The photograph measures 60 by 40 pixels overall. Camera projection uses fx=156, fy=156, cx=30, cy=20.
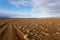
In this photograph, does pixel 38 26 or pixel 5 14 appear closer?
pixel 38 26

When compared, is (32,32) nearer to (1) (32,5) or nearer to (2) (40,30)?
(2) (40,30)

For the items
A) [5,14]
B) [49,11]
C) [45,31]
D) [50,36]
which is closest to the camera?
[50,36]

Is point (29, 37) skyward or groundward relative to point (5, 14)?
groundward

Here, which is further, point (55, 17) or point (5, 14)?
point (5, 14)

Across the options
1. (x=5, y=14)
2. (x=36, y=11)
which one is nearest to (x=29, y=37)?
(x=36, y=11)

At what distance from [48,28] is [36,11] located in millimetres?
581

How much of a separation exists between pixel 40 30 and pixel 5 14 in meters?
1.19

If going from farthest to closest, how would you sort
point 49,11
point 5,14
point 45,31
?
1. point 5,14
2. point 49,11
3. point 45,31


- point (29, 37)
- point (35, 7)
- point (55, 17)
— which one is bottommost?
point (29, 37)

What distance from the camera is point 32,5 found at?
4.05 m

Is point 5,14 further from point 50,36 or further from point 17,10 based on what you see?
point 50,36

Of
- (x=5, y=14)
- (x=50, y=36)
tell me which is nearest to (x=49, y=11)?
(x=50, y=36)

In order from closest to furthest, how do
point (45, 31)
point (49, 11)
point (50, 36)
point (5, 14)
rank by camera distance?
1. point (50, 36)
2. point (45, 31)
3. point (49, 11)
4. point (5, 14)

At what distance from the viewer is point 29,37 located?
12.2 feet
